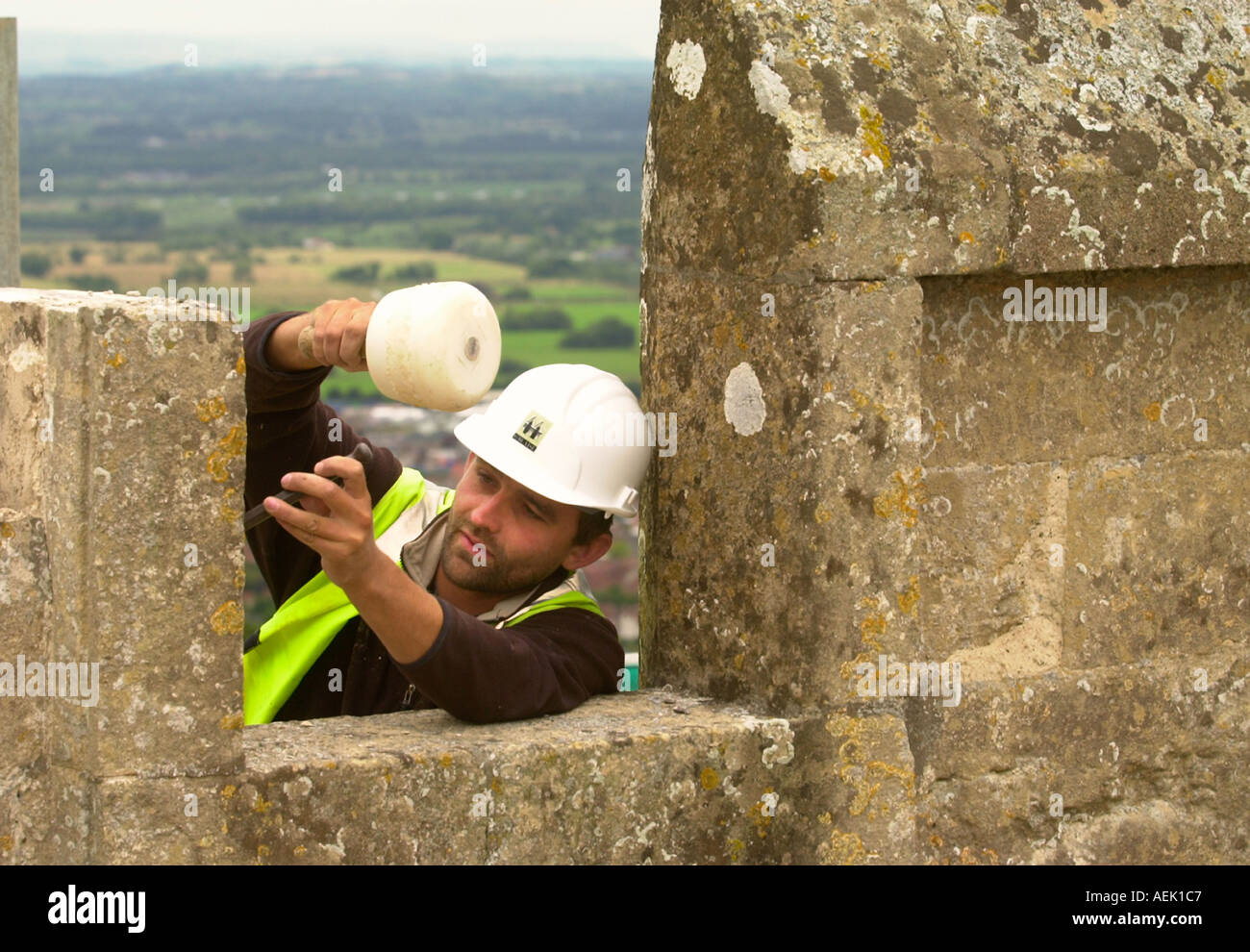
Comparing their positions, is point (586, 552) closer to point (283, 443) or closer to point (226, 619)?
point (283, 443)

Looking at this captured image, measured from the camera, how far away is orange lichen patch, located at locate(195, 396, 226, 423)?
286cm

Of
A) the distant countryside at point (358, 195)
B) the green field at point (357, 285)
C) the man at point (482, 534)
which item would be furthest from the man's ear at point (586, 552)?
the green field at point (357, 285)

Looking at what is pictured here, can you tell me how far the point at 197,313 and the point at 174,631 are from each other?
0.52 meters

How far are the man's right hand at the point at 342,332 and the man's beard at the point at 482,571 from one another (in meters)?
0.49

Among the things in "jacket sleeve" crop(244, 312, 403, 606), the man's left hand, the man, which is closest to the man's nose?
the man

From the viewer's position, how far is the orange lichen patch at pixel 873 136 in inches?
131

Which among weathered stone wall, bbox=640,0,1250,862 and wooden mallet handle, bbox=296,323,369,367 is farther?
wooden mallet handle, bbox=296,323,369,367

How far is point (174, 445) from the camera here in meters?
2.85

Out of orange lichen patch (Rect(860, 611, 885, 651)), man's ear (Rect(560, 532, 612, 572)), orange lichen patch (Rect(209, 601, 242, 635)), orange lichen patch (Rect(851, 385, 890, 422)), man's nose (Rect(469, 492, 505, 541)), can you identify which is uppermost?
orange lichen patch (Rect(851, 385, 890, 422))

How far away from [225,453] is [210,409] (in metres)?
0.08

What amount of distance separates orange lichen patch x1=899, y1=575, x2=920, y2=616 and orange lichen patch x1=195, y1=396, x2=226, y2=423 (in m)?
1.36

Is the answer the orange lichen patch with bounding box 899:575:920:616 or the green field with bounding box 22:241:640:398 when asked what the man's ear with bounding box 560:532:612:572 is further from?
the green field with bounding box 22:241:640:398

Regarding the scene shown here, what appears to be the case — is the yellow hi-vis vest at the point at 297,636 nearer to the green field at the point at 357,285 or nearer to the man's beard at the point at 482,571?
the man's beard at the point at 482,571

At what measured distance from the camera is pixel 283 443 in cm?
386
